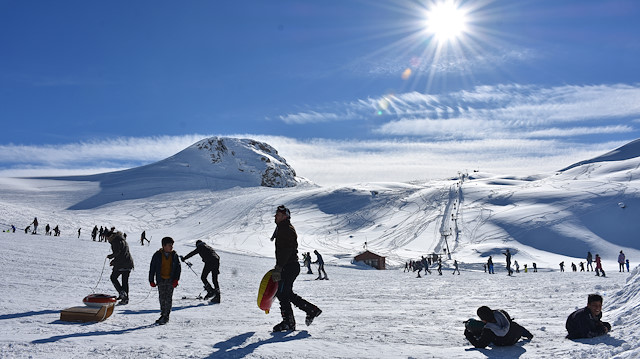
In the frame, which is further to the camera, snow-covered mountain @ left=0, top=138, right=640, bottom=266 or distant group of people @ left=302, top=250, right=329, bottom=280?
snow-covered mountain @ left=0, top=138, right=640, bottom=266

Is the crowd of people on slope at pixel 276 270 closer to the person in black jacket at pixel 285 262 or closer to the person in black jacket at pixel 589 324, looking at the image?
the person in black jacket at pixel 285 262

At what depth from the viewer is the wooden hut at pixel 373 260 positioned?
47375mm

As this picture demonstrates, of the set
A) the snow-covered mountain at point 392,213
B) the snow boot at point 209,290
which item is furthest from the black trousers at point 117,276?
the snow-covered mountain at point 392,213

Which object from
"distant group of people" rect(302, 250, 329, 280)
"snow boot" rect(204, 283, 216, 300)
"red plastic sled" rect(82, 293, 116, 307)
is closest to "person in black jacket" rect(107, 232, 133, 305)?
"red plastic sled" rect(82, 293, 116, 307)

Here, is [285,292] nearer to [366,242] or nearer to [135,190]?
[366,242]

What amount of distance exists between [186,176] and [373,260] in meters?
105

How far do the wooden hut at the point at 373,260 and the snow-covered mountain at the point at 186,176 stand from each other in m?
81.3

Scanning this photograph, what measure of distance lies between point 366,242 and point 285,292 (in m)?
60.8

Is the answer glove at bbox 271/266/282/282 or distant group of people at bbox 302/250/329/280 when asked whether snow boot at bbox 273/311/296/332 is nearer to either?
glove at bbox 271/266/282/282

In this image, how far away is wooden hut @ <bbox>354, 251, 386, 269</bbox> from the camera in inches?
1865

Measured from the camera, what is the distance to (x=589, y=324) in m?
6.61

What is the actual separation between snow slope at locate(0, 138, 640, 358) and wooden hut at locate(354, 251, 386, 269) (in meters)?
4.28

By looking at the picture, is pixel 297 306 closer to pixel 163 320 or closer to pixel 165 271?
pixel 163 320

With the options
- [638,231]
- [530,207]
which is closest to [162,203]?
[530,207]
